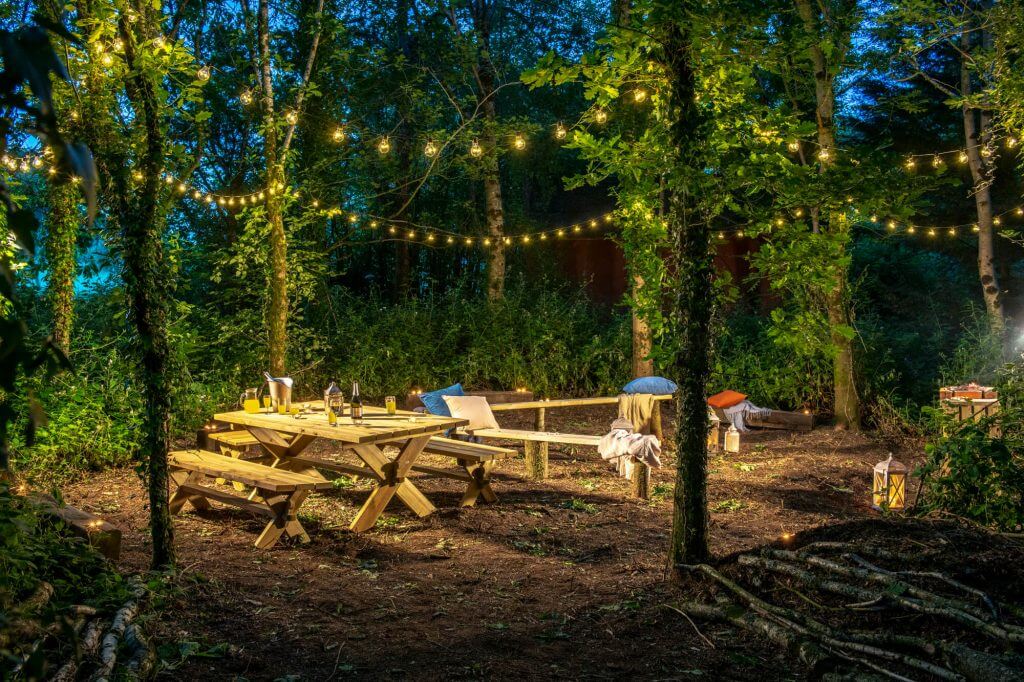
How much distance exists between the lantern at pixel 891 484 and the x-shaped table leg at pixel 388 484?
3324 mm

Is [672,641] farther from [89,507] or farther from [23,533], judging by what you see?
[89,507]

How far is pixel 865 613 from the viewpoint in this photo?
10.8ft

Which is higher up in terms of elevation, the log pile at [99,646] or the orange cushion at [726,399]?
the orange cushion at [726,399]

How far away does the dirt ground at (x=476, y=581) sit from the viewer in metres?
3.31

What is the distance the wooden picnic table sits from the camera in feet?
18.2

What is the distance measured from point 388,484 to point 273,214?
4.31 m

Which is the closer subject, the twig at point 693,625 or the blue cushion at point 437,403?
the twig at point 693,625

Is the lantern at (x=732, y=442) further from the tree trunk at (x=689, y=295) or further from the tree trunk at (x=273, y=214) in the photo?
the tree trunk at (x=273, y=214)

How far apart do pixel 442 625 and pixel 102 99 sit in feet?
10.7

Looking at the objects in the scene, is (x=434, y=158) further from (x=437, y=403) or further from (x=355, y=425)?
(x=355, y=425)

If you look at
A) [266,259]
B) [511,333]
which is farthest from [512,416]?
[266,259]

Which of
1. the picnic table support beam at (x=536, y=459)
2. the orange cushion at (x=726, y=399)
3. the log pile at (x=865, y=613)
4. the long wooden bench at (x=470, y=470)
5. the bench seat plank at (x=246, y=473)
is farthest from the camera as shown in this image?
the orange cushion at (x=726, y=399)

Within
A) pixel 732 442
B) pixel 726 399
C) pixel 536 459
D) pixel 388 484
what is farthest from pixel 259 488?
pixel 726 399

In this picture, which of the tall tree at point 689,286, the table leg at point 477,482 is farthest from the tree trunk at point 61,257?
the tall tree at point 689,286
